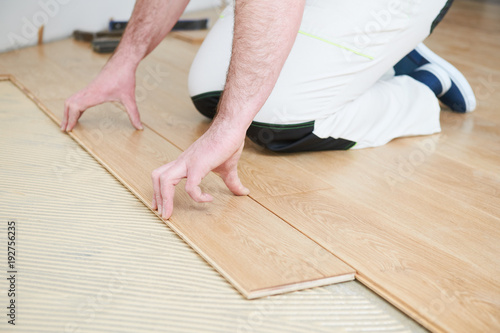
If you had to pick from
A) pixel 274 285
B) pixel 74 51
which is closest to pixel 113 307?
pixel 274 285

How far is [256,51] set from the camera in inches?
39.3

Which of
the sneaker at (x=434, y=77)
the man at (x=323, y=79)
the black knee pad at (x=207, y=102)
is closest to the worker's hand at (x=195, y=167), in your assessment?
the man at (x=323, y=79)

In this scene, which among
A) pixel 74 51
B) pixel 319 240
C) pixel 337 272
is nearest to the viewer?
pixel 337 272

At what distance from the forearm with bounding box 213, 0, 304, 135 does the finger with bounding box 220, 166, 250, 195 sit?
0.13 meters

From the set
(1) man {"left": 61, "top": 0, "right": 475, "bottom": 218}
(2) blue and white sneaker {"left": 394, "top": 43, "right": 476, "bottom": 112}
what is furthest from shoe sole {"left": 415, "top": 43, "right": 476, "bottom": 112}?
(1) man {"left": 61, "top": 0, "right": 475, "bottom": 218}

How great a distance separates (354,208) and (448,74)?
829 millimetres

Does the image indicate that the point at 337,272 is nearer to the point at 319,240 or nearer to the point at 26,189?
the point at 319,240

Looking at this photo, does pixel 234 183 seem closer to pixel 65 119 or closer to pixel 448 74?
pixel 65 119

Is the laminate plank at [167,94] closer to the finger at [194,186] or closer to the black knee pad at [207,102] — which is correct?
the black knee pad at [207,102]

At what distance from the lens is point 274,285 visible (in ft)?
2.75

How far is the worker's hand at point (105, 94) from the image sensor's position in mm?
1428

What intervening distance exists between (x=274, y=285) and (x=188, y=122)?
85 centimetres

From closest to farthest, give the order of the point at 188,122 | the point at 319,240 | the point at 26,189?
the point at 319,240
the point at 26,189
the point at 188,122

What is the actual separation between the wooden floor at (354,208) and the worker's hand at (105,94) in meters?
0.05
